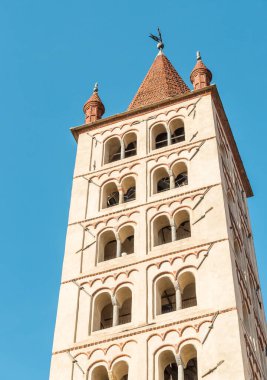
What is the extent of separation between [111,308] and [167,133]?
860 centimetres

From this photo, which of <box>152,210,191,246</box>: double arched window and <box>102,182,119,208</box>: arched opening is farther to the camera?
<box>102,182,119,208</box>: arched opening

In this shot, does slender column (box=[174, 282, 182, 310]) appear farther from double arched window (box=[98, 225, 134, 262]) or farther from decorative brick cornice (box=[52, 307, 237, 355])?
double arched window (box=[98, 225, 134, 262])

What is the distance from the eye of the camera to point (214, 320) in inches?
960

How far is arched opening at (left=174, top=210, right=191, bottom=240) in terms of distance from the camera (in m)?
29.1

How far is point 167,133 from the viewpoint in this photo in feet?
110

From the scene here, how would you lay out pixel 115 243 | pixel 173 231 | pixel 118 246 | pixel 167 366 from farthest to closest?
pixel 115 243, pixel 118 246, pixel 173 231, pixel 167 366

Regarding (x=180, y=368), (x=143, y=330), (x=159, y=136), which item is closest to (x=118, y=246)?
(x=143, y=330)

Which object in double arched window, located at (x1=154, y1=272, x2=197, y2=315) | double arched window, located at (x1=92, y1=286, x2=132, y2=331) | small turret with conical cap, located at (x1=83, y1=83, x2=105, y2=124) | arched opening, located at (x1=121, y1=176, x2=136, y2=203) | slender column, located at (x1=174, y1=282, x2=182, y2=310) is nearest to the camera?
slender column, located at (x1=174, y1=282, x2=182, y2=310)

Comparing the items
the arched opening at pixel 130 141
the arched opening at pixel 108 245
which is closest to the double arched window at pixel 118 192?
the arched opening at pixel 108 245

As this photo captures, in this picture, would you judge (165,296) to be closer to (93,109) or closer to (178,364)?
(178,364)

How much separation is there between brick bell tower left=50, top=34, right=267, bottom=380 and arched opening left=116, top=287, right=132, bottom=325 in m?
0.04

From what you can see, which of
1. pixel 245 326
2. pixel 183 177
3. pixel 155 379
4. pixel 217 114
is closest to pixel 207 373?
pixel 155 379

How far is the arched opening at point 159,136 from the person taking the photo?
33.6 metres

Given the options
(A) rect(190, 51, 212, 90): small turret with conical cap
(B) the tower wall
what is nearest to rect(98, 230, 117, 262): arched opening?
(B) the tower wall
